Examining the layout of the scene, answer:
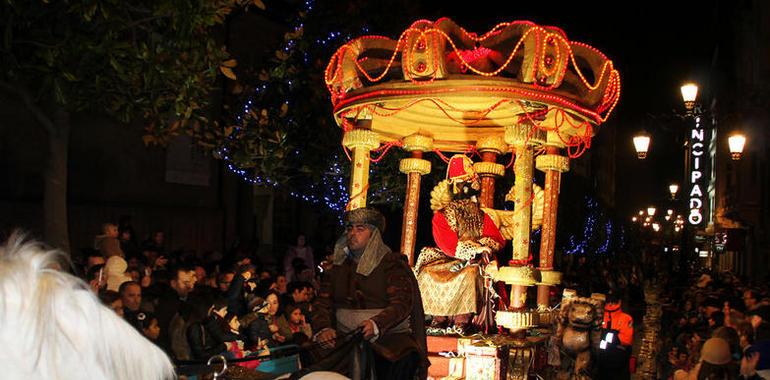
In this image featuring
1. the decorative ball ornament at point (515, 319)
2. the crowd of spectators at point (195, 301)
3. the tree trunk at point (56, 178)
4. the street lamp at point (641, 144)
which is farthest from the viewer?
the street lamp at point (641, 144)

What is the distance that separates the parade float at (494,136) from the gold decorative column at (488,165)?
2cm

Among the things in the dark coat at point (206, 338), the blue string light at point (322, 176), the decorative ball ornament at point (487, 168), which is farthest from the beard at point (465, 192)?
the blue string light at point (322, 176)

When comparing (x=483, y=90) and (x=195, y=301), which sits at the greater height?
(x=483, y=90)

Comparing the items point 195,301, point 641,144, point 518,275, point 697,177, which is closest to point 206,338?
point 195,301

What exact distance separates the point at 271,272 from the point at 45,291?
12.6 m

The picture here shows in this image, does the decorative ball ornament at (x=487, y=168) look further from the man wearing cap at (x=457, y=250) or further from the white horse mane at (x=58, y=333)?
the white horse mane at (x=58, y=333)

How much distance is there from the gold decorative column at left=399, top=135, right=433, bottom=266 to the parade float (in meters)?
0.02

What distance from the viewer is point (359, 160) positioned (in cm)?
1121

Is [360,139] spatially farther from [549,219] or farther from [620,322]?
[620,322]

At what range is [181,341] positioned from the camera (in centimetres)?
823

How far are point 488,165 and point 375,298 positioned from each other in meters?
5.43

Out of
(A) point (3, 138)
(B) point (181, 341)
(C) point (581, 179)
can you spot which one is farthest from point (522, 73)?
(C) point (581, 179)

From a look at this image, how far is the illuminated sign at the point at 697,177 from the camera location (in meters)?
43.5

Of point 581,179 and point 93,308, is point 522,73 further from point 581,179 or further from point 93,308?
point 581,179
